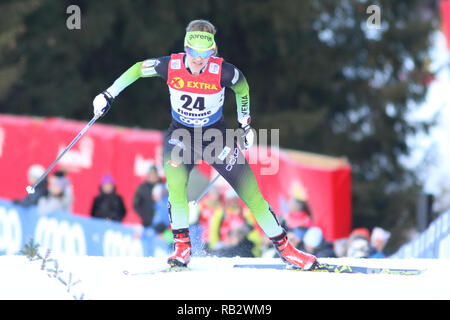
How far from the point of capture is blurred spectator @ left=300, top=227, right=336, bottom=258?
365 inches

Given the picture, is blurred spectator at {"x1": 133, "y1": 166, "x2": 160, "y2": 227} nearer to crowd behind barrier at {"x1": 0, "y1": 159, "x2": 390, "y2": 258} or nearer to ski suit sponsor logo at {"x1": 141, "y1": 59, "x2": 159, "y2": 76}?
crowd behind barrier at {"x1": 0, "y1": 159, "x2": 390, "y2": 258}

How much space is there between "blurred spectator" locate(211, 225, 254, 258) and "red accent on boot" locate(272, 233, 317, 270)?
214cm

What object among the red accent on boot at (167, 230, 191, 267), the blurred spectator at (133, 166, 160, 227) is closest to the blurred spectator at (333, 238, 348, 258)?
the blurred spectator at (133, 166, 160, 227)

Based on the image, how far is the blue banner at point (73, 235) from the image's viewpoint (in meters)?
10.8

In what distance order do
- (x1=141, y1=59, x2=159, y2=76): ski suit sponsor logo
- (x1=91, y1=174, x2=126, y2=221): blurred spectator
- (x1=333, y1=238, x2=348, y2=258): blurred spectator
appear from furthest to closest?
(x1=91, y1=174, x2=126, y2=221): blurred spectator, (x1=333, y1=238, x2=348, y2=258): blurred spectator, (x1=141, y1=59, x2=159, y2=76): ski suit sponsor logo

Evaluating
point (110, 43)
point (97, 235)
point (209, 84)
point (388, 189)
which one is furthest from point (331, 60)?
point (209, 84)

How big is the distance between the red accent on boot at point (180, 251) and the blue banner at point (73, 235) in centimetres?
288

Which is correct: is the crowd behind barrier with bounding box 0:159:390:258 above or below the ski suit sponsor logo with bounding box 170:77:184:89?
below

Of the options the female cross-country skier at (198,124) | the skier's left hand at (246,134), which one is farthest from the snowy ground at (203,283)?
the skier's left hand at (246,134)

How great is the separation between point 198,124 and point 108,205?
16.8 feet

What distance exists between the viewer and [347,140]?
24641 millimetres

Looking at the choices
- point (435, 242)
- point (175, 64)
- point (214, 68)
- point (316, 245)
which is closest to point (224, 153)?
point (214, 68)

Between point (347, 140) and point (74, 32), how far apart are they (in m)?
7.79

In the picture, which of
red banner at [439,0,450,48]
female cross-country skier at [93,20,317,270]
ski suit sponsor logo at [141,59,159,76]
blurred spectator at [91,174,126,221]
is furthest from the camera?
red banner at [439,0,450,48]
